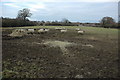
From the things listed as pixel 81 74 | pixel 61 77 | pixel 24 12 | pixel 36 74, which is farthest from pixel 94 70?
pixel 24 12

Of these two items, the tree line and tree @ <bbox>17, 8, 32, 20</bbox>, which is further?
tree @ <bbox>17, 8, 32, 20</bbox>

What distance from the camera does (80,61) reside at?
4590 mm

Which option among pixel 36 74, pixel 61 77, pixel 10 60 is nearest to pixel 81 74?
pixel 61 77

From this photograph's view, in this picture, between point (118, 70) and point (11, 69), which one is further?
point (118, 70)

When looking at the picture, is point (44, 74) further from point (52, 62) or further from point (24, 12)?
point (24, 12)

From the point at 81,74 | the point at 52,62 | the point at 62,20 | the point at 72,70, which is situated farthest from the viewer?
the point at 62,20

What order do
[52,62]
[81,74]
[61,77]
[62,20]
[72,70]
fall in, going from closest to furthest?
[61,77] → [81,74] → [72,70] → [52,62] → [62,20]

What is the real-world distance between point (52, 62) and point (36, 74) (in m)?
1.06

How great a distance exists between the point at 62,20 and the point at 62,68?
2776 cm

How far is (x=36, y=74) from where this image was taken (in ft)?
11.1

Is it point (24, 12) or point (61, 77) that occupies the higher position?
point (24, 12)

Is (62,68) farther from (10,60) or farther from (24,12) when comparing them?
(24,12)

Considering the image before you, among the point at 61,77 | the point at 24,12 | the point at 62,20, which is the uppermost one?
the point at 24,12

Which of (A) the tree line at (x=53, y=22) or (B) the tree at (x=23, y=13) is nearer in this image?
(A) the tree line at (x=53, y=22)
